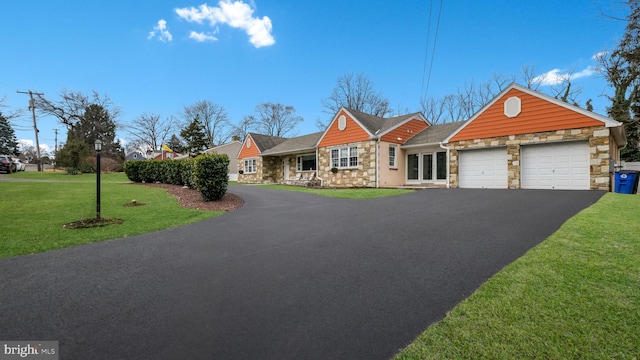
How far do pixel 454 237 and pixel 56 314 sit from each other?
222 inches

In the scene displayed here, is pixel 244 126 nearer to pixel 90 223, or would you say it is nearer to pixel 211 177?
pixel 211 177

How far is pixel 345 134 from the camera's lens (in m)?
19.4

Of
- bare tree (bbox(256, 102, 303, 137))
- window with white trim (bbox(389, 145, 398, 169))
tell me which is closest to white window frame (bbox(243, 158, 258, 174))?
window with white trim (bbox(389, 145, 398, 169))

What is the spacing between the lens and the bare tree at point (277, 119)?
48.2m

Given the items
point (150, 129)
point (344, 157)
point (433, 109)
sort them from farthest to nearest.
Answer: point (150, 129) → point (433, 109) → point (344, 157)

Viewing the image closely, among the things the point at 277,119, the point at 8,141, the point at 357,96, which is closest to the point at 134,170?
the point at 357,96

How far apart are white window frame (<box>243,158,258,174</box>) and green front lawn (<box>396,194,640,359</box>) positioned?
85.2ft

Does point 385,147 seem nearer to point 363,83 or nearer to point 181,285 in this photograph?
point 181,285

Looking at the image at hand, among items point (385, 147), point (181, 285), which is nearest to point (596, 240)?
point (181, 285)

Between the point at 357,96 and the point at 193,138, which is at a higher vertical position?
the point at 357,96

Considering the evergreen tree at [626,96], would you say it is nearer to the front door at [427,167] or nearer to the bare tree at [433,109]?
the front door at [427,167]

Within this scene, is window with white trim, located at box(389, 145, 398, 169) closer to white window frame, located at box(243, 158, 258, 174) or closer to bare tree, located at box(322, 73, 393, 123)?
white window frame, located at box(243, 158, 258, 174)

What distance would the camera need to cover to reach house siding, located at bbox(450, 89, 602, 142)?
39.1ft

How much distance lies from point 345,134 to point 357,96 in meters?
19.9
